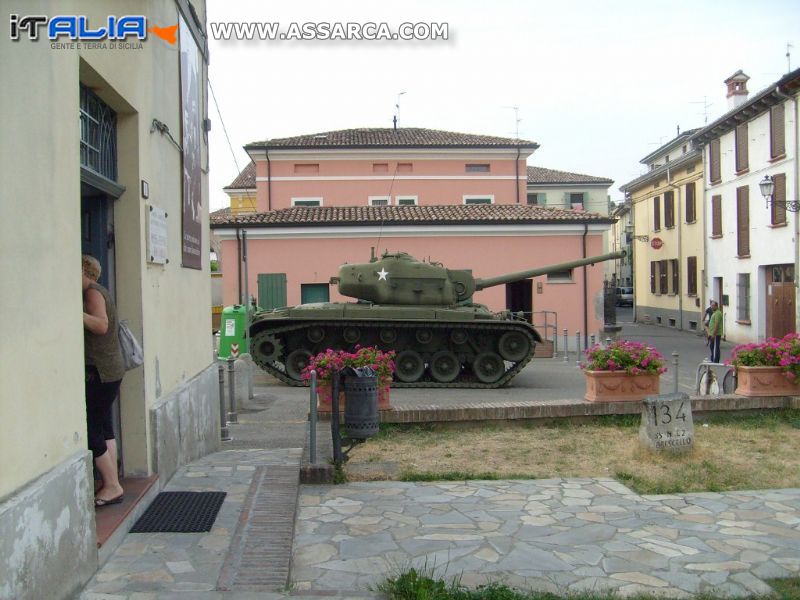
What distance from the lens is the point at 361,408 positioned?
263 inches

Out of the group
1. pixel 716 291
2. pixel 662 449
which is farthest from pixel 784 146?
pixel 662 449

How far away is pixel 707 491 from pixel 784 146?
60.4 ft

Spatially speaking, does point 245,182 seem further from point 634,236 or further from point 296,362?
point 296,362

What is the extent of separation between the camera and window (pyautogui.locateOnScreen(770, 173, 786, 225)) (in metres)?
21.8

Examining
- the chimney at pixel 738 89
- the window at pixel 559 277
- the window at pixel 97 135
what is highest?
the chimney at pixel 738 89

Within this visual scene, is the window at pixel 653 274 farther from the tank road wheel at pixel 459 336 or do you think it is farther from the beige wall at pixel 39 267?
the beige wall at pixel 39 267

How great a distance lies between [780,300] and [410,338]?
12.6 m

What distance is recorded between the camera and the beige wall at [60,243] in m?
3.32

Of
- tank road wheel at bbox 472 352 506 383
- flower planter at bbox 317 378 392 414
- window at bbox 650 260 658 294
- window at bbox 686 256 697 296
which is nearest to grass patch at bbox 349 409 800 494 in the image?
flower planter at bbox 317 378 392 414

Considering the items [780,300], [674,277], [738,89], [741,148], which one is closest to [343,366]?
[780,300]

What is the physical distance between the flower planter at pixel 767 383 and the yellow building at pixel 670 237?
20.9 metres

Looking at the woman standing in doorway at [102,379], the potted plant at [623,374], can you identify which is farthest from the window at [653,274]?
the woman standing in doorway at [102,379]

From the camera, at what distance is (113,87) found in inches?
200

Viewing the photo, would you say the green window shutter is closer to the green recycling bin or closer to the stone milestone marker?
the green recycling bin
